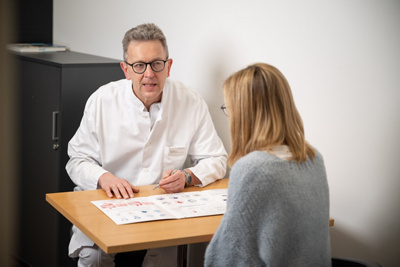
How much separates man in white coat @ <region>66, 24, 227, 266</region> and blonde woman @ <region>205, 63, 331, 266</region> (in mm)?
815

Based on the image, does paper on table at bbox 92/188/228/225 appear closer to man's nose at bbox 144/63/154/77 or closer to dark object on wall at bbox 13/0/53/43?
man's nose at bbox 144/63/154/77

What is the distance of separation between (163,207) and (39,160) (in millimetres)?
1633

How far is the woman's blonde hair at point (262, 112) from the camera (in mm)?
1514

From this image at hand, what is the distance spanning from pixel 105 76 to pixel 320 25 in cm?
156

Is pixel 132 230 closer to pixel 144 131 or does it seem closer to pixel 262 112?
pixel 262 112

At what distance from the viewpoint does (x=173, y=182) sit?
2137 mm

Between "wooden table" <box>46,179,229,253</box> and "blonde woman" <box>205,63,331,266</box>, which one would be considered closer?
"blonde woman" <box>205,63,331,266</box>

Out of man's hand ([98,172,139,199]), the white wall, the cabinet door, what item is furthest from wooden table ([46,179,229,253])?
the cabinet door

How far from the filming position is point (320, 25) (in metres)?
2.14

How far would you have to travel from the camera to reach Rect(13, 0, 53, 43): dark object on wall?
411cm

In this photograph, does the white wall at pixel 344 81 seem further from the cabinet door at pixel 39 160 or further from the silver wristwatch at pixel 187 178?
the cabinet door at pixel 39 160

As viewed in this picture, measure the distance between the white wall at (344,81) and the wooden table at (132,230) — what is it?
0.66 meters

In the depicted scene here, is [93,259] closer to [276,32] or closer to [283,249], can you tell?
[283,249]

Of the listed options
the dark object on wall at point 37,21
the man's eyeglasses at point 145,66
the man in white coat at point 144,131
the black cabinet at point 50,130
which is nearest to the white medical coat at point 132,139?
the man in white coat at point 144,131
